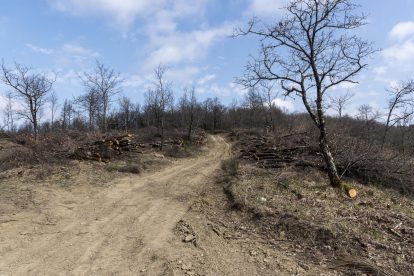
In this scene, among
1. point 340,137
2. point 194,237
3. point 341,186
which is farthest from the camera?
point 340,137

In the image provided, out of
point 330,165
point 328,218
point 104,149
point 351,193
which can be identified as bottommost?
point 328,218

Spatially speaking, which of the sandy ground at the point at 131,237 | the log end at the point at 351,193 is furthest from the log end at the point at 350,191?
the sandy ground at the point at 131,237

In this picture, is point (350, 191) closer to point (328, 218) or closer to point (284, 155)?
point (328, 218)

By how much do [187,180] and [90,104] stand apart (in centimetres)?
3079

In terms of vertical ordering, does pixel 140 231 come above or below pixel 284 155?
below

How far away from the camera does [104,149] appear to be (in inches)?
792

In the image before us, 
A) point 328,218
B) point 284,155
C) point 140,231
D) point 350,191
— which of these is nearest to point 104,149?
point 284,155

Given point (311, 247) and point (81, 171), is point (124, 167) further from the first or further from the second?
point (311, 247)

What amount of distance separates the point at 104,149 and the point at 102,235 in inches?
445

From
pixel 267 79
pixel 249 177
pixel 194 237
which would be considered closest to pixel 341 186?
pixel 249 177

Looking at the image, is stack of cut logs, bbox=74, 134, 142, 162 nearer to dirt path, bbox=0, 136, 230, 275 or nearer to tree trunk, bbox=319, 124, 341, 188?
dirt path, bbox=0, 136, 230, 275

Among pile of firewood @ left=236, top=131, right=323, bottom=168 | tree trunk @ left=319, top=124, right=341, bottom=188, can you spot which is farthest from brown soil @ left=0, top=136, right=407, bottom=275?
pile of firewood @ left=236, top=131, right=323, bottom=168

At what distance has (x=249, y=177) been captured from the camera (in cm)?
1504

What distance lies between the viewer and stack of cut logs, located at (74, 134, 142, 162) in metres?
18.9
